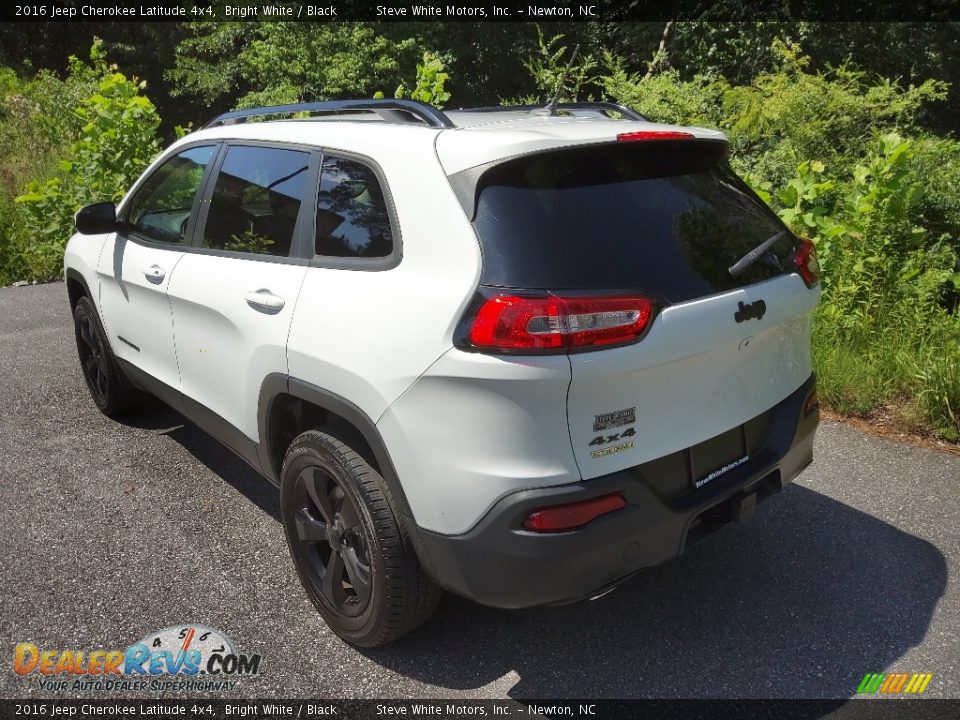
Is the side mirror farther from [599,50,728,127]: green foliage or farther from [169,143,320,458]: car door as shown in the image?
[599,50,728,127]: green foliage

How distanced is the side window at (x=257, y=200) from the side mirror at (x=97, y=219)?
89cm

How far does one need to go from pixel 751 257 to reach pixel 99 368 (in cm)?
388

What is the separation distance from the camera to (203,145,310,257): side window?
9.77 ft

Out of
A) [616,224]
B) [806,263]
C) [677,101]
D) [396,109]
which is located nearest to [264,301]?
[396,109]

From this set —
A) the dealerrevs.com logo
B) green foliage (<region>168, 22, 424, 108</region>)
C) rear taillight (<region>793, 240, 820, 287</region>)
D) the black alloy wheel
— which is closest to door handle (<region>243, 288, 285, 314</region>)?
the black alloy wheel

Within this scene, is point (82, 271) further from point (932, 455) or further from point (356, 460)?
point (932, 455)

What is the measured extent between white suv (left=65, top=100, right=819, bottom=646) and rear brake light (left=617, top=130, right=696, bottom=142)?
0.01m

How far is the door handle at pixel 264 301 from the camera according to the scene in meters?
2.84

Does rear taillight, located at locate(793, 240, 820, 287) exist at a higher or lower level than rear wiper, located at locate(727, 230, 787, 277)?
lower

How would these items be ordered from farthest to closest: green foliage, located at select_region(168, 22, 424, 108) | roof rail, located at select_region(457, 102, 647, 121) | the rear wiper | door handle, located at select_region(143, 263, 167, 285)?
green foliage, located at select_region(168, 22, 424, 108) < door handle, located at select_region(143, 263, 167, 285) < roof rail, located at select_region(457, 102, 647, 121) < the rear wiper

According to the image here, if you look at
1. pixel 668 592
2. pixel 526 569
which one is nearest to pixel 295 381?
pixel 526 569

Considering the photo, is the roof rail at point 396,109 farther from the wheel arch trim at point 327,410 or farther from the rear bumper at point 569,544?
the rear bumper at point 569,544

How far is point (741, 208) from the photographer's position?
2816 mm

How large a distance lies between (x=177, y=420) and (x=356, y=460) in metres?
2.75
